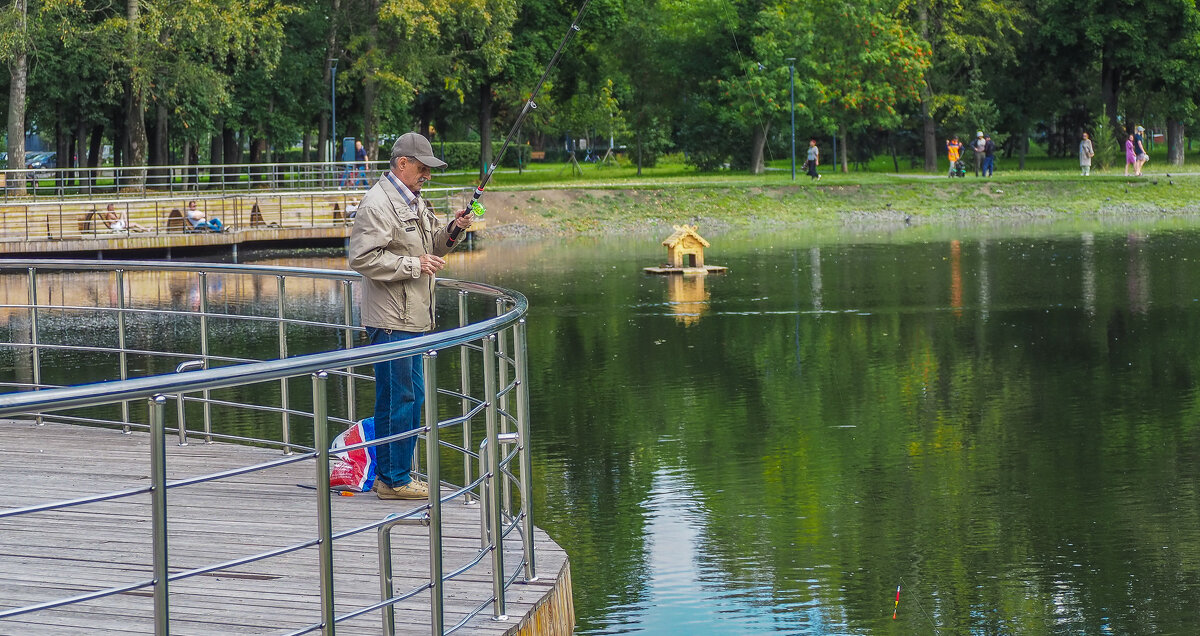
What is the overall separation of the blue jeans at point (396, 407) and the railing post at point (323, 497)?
2.33 meters

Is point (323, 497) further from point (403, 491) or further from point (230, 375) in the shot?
point (403, 491)

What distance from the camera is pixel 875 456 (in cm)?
1168

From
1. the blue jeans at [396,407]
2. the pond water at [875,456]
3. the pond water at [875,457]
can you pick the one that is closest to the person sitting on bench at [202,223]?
the pond water at [875,457]

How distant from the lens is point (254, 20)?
4456cm

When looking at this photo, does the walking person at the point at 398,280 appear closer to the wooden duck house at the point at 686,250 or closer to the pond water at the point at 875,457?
the pond water at the point at 875,457

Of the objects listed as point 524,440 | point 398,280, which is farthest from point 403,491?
point 524,440

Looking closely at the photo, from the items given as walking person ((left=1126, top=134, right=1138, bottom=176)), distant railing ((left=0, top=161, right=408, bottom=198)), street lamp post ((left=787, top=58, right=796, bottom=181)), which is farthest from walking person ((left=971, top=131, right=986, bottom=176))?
distant railing ((left=0, top=161, right=408, bottom=198))

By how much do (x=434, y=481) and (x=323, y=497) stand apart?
1.70 feet

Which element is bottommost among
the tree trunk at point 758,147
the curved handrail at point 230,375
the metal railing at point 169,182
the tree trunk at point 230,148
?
the curved handrail at point 230,375

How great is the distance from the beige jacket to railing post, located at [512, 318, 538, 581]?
1.24 meters

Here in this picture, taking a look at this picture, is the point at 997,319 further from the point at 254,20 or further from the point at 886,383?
the point at 254,20

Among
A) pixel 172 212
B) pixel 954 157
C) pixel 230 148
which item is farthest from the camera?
pixel 230 148

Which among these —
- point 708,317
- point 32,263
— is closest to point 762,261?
point 708,317

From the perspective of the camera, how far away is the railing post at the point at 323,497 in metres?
4.43
